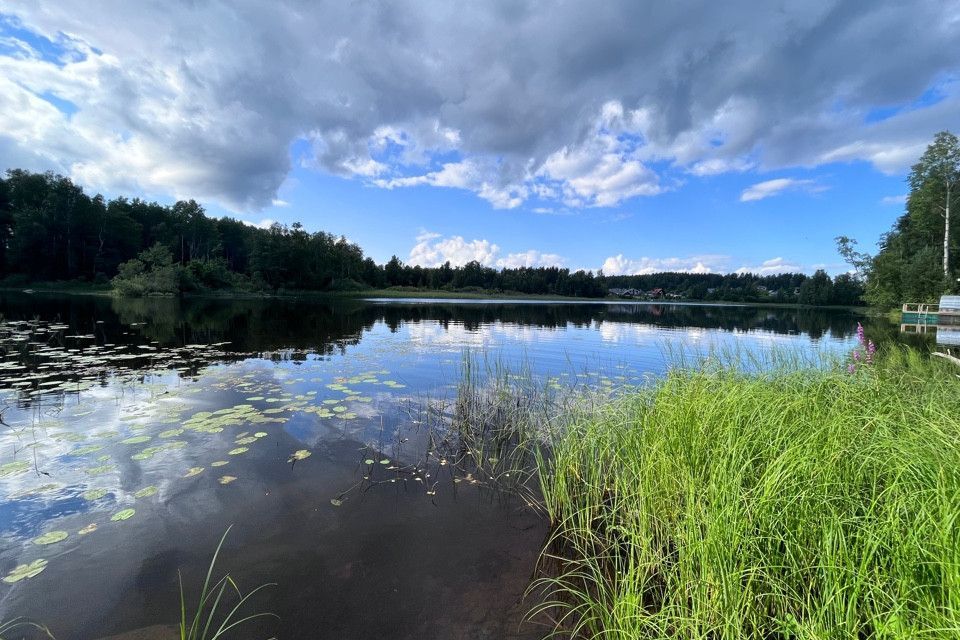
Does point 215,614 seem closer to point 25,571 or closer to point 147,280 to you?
point 25,571

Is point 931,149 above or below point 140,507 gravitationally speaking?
above

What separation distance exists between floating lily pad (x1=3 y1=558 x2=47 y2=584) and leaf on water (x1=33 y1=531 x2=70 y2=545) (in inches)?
11.9

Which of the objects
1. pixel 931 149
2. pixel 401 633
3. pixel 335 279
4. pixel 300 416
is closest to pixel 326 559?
pixel 401 633

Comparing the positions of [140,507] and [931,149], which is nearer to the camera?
[140,507]

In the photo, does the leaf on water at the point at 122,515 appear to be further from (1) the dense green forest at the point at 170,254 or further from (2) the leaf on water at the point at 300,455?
(1) the dense green forest at the point at 170,254

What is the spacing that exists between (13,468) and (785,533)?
8380mm

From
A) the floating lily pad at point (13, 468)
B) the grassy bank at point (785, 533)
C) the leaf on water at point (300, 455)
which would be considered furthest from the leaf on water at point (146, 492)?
the grassy bank at point (785, 533)

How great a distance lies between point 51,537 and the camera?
12.3 feet

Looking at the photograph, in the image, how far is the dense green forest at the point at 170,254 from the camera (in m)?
60.3

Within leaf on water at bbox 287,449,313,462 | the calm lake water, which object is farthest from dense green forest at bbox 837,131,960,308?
leaf on water at bbox 287,449,313,462

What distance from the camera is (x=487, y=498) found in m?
4.90

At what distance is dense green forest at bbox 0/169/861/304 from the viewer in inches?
2373

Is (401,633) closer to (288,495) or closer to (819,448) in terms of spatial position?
(288,495)

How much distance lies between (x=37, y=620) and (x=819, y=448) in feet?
19.9
